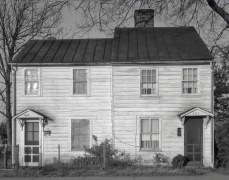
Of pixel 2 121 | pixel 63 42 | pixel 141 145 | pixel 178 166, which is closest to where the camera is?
pixel 178 166

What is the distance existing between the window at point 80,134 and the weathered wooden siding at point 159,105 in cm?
166

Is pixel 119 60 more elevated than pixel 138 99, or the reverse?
pixel 119 60

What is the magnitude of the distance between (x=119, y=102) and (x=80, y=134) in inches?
107

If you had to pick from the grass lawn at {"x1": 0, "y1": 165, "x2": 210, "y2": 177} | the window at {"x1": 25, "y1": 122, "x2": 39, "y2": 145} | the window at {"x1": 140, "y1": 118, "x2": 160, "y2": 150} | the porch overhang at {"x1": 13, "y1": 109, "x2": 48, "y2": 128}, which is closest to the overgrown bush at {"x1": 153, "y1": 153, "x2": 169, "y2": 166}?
the window at {"x1": 140, "y1": 118, "x2": 160, "y2": 150}

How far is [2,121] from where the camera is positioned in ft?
108

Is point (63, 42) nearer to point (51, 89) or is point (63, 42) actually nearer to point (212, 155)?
point (51, 89)

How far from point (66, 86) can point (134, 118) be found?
13.2 feet

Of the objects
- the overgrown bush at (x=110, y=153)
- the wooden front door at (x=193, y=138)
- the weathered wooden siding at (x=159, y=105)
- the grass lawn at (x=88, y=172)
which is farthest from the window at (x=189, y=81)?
the grass lawn at (x=88, y=172)

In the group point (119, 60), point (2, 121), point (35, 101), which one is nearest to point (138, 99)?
point (119, 60)

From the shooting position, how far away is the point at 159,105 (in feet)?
63.2

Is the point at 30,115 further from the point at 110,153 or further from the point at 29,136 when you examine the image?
the point at 110,153

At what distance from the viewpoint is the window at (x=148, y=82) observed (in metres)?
19.4

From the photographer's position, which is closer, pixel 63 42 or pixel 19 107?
pixel 19 107

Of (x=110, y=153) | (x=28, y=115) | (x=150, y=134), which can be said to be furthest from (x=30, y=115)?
(x=150, y=134)
